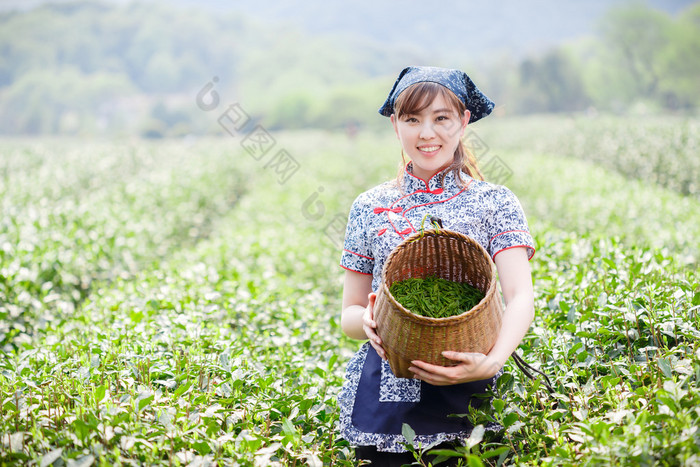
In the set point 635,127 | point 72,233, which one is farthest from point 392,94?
point 635,127

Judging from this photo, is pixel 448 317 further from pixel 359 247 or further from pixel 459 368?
pixel 359 247

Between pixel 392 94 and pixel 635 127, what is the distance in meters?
15.1

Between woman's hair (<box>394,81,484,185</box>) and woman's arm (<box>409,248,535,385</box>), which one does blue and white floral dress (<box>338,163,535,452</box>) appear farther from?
woman's hair (<box>394,81,484,185</box>)

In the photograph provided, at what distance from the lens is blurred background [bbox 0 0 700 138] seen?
45125mm

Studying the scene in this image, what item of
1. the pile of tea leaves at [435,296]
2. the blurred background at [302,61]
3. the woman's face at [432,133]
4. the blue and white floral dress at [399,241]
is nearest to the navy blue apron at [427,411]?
the blue and white floral dress at [399,241]

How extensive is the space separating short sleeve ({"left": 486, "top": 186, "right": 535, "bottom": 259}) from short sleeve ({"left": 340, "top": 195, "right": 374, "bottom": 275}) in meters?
0.41

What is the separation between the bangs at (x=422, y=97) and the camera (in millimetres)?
1565

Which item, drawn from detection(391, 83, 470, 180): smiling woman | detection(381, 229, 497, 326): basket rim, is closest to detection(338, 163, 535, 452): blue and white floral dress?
detection(391, 83, 470, 180): smiling woman

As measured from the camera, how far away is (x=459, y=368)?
1254 mm

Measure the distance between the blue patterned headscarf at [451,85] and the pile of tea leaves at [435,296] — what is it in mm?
614

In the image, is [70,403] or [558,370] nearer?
[70,403]

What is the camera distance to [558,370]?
5.47 ft

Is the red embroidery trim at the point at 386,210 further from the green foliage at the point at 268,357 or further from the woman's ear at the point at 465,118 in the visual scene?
the green foliage at the point at 268,357

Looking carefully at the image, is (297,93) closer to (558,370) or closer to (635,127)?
(635,127)
